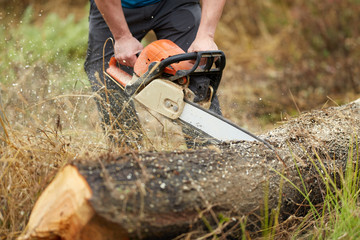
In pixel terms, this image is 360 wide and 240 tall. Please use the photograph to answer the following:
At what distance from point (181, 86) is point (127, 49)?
1.51ft

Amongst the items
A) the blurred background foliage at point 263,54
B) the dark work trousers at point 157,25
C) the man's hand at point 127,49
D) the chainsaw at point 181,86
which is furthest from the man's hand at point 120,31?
the blurred background foliage at point 263,54

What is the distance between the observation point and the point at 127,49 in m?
2.58

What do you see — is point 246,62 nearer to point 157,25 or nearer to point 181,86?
point 157,25

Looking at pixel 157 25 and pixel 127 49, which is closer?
pixel 127 49

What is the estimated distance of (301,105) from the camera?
15.6ft

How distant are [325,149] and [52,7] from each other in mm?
7359

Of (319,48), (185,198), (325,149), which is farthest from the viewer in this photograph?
(319,48)

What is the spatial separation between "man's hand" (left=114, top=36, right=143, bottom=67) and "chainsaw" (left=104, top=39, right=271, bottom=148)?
125 millimetres

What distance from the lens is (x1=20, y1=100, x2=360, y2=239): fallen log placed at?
153 cm

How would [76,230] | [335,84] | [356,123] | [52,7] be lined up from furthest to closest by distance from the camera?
[52,7] → [335,84] → [356,123] → [76,230]

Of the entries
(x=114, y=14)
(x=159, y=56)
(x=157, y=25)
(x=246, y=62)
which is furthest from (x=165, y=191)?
(x=246, y=62)

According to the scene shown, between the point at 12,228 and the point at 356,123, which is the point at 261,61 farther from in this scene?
the point at 12,228

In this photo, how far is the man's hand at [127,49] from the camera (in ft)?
8.45

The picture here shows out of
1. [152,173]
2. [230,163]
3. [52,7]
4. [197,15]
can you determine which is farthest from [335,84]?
[52,7]
